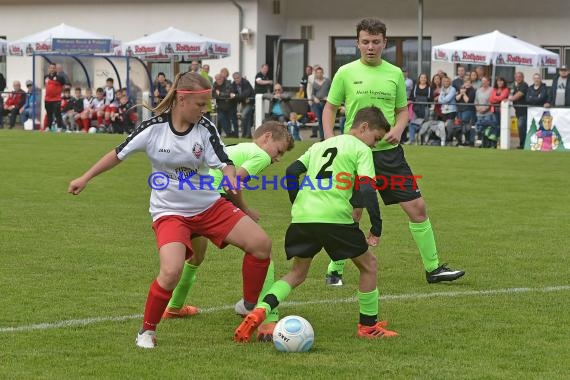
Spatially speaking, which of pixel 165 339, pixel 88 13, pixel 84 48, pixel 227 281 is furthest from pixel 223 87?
pixel 165 339

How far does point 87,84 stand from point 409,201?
86.4 feet

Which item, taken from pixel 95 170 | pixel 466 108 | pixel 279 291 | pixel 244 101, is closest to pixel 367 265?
pixel 279 291

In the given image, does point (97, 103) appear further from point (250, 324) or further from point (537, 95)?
point (250, 324)

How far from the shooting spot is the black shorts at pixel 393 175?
9328mm

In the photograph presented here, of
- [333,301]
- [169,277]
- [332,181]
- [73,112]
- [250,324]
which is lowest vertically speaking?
[333,301]

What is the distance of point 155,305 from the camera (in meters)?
6.82

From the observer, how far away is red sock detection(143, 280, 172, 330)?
682 cm

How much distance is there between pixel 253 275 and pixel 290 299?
4.13 ft

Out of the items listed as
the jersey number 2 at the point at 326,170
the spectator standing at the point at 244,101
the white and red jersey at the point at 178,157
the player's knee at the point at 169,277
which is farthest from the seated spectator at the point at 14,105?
the player's knee at the point at 169,277

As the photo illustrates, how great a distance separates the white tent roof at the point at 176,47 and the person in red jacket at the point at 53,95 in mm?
2128

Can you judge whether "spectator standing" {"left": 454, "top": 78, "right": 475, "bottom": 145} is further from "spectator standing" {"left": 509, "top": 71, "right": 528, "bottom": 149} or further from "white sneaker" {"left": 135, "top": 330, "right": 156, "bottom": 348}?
"white sneaker" {"left": 135, "top": 330, "right": 156, "bottom": 348}

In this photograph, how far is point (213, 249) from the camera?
11.2 meters

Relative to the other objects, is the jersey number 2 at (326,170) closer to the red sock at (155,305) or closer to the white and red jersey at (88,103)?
the red sock at (155,305)

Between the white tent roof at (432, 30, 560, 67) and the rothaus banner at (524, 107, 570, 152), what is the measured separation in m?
2.49
